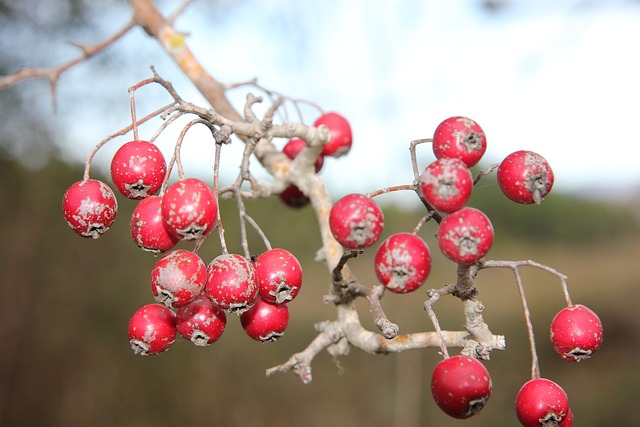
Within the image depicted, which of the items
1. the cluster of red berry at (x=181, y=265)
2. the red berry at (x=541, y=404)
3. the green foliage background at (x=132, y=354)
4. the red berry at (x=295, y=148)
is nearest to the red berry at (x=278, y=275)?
the cluster of red berry at (x=181, y=265)

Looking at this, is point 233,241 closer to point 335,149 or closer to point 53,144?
point 53,144

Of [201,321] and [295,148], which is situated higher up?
[295,148]

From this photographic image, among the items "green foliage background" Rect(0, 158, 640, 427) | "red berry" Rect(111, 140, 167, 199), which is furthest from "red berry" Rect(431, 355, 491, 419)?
"green foliage background" Rect(0, 158, 640, 427)

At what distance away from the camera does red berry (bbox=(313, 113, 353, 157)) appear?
146cm

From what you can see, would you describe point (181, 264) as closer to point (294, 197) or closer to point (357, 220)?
point (357, 220)

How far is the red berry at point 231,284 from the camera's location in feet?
2.66

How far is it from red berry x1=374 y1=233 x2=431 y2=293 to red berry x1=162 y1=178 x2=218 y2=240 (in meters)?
0.26

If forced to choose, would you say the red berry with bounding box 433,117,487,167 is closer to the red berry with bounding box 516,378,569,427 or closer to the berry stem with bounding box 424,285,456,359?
the berry stem with bounding box 424,285,456,359

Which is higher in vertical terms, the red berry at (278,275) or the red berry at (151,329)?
the red berry at (278,275)

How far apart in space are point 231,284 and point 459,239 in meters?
0.33

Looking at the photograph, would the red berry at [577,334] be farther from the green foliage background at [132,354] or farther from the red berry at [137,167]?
the green foliage background at [132,354]

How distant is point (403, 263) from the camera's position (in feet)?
2.43

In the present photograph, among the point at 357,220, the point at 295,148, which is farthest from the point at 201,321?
the point at 295,148

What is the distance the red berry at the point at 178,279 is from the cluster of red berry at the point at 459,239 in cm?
23
